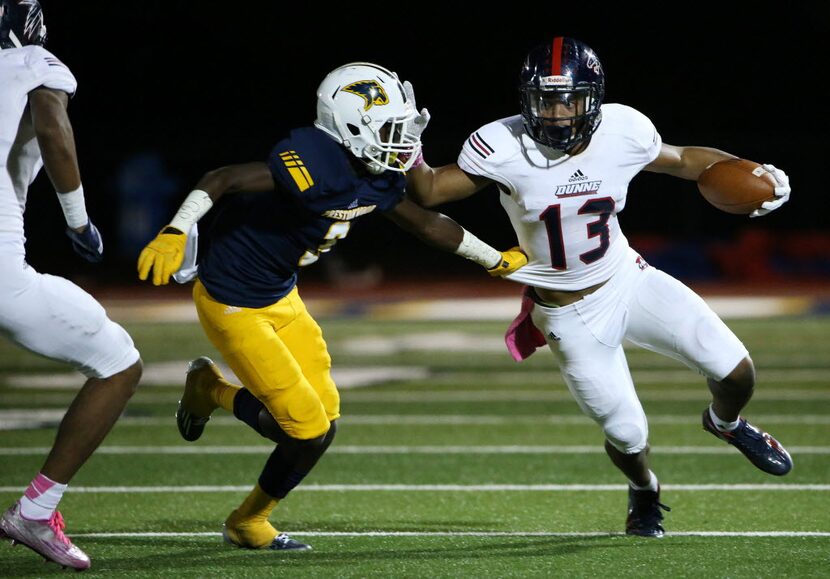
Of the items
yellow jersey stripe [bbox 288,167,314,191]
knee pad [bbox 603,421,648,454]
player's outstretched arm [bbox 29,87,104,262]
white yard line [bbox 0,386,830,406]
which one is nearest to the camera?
player's outstretched arm [bbox 29,87,104,262]

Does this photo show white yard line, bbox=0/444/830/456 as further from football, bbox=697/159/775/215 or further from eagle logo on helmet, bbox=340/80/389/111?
eagle logo on helmet, bbox=340/80/389/111

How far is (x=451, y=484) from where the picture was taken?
196 inches

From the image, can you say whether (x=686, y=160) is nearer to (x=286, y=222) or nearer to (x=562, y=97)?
(x=562, y=97)

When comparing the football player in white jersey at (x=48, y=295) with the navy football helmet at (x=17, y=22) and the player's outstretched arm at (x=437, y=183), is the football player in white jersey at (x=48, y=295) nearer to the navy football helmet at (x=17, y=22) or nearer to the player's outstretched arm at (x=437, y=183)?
the navy football helmet at (x=17, y=22)

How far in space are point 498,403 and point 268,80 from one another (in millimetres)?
13078

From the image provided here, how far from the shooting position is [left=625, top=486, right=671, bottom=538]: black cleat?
12.9 feet

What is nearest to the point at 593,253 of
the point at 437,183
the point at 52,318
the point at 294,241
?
the point at 437,183

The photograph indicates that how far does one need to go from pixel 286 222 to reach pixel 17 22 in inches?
36.9

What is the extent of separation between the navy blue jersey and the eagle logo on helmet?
162 millimetres

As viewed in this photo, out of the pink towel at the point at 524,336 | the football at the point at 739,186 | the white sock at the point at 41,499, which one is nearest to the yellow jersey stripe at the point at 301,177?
the pink towel at the point at 524,336

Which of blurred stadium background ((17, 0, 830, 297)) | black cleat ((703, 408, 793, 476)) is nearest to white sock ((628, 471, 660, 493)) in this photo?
black cleat ((703, 408, 793, 476))

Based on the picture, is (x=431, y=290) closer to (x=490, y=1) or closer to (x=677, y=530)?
(x=490, y=1)

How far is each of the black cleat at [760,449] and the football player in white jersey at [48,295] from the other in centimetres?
195

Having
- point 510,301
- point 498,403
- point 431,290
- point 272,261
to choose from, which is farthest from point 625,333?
point 431,290
